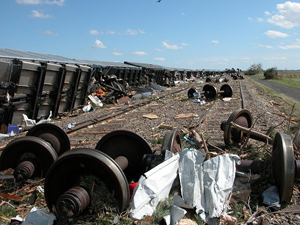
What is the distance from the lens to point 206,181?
126 inches

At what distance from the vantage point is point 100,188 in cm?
284

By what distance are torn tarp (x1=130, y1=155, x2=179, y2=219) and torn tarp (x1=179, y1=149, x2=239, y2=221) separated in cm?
21

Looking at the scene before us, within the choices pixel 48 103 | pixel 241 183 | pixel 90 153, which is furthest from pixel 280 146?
pixel 48 103

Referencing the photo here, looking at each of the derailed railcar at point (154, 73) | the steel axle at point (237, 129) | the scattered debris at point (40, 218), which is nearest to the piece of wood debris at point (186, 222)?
the scattered debris at point (40, 218)

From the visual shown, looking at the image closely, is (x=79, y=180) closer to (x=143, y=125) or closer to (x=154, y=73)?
(x=143, y=125)

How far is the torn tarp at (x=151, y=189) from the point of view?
9.19 feet

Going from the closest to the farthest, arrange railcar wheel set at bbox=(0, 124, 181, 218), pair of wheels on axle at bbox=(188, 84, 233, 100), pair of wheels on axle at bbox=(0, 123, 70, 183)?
railcar wheel set at bbox=(0, 124, 181, 218), pair of wheels on axle at bbox=(0, 123, 70, 183), pair of wheels on axle at bbox=(188, 84, 233, 100)

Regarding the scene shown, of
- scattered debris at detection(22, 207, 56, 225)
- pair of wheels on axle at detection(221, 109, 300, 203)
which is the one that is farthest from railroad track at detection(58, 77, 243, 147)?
scattered debris at detection(22, 207, 56, 225)

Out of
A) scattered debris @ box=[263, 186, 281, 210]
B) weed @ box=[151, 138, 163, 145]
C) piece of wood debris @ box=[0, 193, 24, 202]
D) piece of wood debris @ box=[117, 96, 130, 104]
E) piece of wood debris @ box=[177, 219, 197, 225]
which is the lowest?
piece of wood debris @ box=[0, 193, 24, 202]

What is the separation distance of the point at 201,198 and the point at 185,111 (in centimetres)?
850

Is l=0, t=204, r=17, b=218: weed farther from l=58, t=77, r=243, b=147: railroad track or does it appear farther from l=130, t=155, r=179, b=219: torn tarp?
l=58, t=77, r=243, b=147: railroad track

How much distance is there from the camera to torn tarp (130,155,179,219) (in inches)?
110

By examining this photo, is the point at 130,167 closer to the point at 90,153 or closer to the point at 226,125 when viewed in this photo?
the point at 90,153

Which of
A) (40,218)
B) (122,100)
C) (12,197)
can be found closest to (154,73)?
(122,100)
